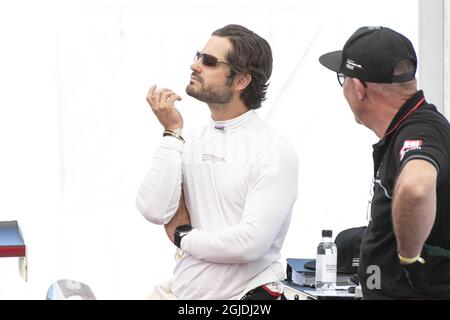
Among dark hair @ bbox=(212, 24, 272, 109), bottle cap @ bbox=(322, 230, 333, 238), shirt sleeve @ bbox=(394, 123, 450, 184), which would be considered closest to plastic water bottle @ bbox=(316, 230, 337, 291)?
bottle cap @ bbox=(322, 230, 333, 238)

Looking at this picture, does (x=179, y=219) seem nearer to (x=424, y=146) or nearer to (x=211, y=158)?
(x=211, y=158)

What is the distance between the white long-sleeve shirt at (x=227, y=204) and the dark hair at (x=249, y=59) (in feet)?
0.51

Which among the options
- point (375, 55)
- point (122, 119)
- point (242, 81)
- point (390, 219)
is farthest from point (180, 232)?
point (122, 119)

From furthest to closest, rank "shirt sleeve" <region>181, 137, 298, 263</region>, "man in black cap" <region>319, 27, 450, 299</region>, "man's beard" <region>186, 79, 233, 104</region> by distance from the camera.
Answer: "man's beard" <region>186, 79, 233, 104</region>
"shirt sleeve" <region>181, 137, 298, 263</region>
"man in black cap" <region>319, 27, 450, 299</region>

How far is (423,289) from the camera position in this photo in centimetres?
220

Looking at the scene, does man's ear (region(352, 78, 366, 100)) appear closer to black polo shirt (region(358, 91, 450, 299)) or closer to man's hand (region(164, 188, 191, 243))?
black polo shirt (region(358, 91, 450, 299))

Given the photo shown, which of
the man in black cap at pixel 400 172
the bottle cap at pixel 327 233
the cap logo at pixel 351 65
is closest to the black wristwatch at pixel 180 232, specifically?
the man in black cap at pixel 400 172

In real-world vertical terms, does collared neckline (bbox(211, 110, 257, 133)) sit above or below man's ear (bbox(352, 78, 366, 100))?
below

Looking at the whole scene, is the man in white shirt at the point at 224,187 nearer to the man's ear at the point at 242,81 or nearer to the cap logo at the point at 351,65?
the man's ear at the point at 242,81

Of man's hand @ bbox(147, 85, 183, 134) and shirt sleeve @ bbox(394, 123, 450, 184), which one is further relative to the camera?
man's hand @ bbox(147, 85, 183, 134)

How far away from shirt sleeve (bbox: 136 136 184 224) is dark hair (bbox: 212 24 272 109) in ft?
1.04

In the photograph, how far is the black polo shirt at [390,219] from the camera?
7.07 feet

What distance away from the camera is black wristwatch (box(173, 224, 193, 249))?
2625 millimetres
